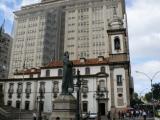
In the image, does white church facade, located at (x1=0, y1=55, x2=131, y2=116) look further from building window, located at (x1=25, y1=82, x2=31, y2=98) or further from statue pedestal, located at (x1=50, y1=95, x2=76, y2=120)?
statue pedestal, located at (x1=50, y1=95, x2=76, y2=120)

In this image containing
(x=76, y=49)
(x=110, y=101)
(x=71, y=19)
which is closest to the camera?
(x=110, y=101)

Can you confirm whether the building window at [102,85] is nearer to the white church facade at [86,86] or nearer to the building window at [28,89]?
the white church facade at [86,86]

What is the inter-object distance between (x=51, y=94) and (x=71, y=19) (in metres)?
54.8

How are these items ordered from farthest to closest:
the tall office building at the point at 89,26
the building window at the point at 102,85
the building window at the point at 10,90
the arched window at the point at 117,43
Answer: the tall office building at the point at 89,26
the building window at the point at 10,90
the arched window at the point at 117,43
the building window at the point at 102,85

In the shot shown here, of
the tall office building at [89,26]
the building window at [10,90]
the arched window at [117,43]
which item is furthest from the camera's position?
the tall office building at [89,26]

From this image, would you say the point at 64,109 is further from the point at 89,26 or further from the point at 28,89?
the point at 89,26

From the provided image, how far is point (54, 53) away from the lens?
10356 centimetres

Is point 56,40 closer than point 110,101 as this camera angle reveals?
No

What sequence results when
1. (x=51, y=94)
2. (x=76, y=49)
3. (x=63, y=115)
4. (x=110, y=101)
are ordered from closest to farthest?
1. (x=63, y=115)
2. (x=110, y=101)
3. (x=51, y=94)
4. (x=76, y=49)

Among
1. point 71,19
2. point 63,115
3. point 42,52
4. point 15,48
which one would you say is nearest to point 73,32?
point 71,19

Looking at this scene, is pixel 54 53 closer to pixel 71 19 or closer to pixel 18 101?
pixel 71 19

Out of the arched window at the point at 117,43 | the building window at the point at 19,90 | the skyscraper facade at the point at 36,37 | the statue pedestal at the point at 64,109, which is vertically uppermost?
the skyscraper facade at the point at 36,37

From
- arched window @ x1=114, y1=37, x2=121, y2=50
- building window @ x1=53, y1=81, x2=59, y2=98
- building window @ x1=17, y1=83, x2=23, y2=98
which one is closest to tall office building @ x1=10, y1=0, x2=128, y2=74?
arched window @ x1=114, y1=37, x2=121, y2=50

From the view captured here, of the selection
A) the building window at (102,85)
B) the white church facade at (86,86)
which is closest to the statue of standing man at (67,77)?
the white church facade at (86,86)
